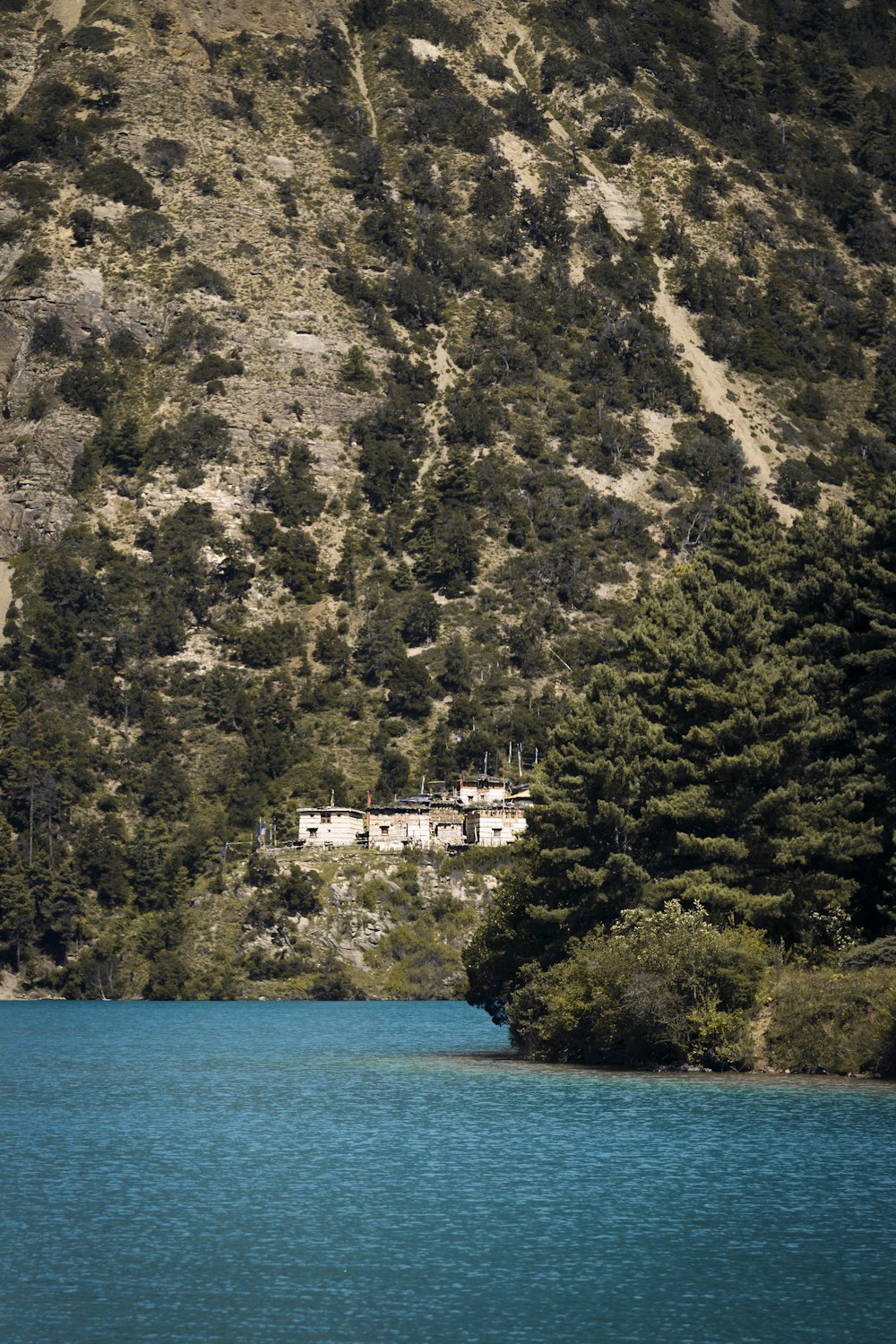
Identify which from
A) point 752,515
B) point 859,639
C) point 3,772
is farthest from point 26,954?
point 859,639

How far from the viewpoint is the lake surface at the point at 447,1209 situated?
29.5 m

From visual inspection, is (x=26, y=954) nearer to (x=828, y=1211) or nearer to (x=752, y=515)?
(x=752, y=515)

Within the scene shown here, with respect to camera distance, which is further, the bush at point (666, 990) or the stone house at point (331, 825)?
the stone house at point (331, 825)

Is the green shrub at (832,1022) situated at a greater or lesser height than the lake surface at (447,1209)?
greater

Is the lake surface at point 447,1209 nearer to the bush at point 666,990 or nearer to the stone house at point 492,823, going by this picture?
the bush at point 666,990

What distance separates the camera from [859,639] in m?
74.5

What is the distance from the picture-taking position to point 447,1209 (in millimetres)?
39594

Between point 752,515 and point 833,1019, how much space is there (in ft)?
105

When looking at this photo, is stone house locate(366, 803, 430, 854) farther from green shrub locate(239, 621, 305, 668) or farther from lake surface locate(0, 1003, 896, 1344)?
lake surface locate(0, 1003, 896, 1344)

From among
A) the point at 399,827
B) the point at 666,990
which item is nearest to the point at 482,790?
the point at 399,827

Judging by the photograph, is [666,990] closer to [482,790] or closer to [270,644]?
[482,790]

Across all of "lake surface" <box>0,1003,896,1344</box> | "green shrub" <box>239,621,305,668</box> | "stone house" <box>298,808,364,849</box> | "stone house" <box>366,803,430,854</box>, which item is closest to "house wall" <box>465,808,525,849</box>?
"stone house" <box>366,803,430,854</box>

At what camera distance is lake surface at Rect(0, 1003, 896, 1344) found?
29.5 metres

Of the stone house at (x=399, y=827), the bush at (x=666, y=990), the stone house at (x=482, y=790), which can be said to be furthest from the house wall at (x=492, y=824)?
the bush at (x=666, y=990)
